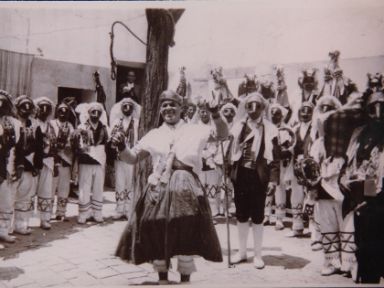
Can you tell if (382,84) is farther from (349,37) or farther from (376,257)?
(376,257)

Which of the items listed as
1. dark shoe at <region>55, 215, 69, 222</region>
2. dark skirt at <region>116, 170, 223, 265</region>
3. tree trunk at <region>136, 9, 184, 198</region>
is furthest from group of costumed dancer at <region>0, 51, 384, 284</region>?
dark shoe at <region>55, 215, 69, 222</region>

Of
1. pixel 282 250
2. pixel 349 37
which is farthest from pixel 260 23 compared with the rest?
pixel 282 250

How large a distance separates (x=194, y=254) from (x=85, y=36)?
1.99 metres

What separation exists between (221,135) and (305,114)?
31.6 inches

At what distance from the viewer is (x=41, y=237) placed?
14.6 feet

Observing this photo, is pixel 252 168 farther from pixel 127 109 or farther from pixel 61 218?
pixel 61 218

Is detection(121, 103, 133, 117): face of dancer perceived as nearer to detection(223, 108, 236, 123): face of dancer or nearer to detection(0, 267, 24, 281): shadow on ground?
detection(223, 108, 236, 123): face of dancer

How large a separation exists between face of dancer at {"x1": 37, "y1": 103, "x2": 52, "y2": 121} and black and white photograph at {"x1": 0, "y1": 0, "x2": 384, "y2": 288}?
0.44 m

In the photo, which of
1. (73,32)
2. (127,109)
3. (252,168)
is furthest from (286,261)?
(73,32)

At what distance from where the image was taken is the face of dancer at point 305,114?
156 inches

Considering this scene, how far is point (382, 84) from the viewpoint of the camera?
3680 millimetres

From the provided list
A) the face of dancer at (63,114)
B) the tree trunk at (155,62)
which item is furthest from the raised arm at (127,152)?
the face of dancer at (63,114)

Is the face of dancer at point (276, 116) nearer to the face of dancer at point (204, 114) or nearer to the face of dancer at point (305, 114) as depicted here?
the face of dancer at point (305, 114)

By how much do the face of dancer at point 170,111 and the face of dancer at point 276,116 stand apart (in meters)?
0.81
